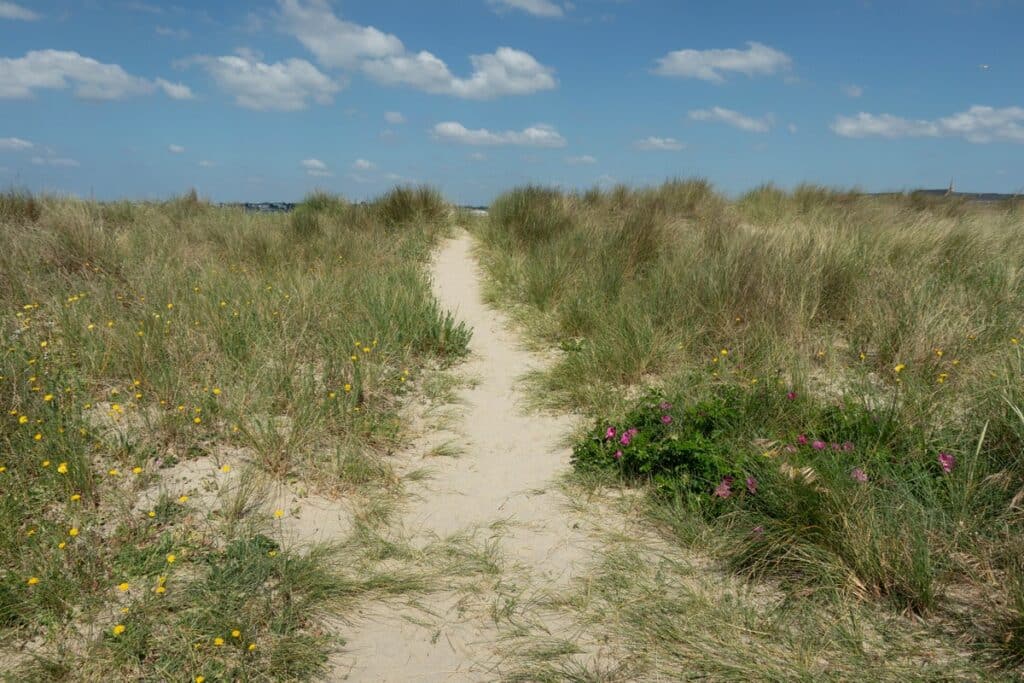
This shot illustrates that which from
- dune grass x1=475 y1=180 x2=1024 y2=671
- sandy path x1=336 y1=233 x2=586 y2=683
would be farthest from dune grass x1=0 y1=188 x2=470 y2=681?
dune grass x1=475 y1=180 x2=1024 y2=671

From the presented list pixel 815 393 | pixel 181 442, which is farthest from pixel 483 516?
pixel 815 393

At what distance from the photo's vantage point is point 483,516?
3.66 m

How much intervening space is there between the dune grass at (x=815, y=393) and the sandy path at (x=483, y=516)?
0.37 meters

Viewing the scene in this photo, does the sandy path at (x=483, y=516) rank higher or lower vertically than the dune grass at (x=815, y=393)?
lower

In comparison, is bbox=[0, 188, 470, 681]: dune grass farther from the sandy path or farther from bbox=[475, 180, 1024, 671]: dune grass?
bbox=[475, 180, 1024, 671]: dune grass

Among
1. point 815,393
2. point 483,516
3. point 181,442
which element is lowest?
point 483,516

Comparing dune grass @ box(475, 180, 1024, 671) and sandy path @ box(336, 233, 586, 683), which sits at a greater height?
dune grass @ box(475, 180, 1024, 671)

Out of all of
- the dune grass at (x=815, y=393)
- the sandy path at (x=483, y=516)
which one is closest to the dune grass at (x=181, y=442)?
the sandy path at (x=483, y=516)

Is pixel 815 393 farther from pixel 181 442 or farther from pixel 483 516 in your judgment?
pixel 181 442

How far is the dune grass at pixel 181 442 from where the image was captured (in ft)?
8.38

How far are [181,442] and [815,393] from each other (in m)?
4.21

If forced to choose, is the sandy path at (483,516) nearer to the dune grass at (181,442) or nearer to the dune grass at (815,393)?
the dune grass at (181,442)

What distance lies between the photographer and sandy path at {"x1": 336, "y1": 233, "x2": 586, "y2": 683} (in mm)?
2564

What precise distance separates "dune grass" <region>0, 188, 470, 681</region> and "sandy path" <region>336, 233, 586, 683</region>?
209mm
